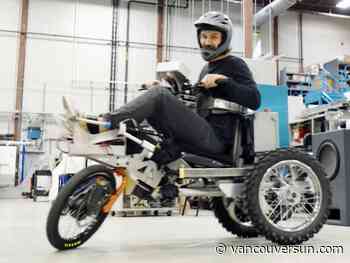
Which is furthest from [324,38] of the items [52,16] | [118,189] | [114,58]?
[118,189]

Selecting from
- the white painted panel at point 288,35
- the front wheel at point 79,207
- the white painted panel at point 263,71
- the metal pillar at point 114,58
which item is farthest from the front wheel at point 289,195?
the white painted panel at point 288,35

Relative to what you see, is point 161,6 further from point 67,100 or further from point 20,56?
point 67,100

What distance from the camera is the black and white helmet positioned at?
2215 millimetres

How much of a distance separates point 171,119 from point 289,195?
0.73 metres

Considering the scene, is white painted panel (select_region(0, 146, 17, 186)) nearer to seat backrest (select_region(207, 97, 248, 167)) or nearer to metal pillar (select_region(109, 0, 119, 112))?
metal pillar (select_region(109, 0, 119, 112))

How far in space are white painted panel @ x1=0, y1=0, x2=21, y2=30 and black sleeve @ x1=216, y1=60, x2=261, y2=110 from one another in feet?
33.0

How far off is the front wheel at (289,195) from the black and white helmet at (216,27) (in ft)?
2.14

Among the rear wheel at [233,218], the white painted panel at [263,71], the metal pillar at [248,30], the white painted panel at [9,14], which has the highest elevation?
the white painted panel at [9,14]

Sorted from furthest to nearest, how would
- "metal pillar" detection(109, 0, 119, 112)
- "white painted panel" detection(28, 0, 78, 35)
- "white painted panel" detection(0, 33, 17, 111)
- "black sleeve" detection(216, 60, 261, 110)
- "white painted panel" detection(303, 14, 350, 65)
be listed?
"white painted panel" detection(303, 14, 350, 65) < "metal pillar" detection(109, 0, 119, 112) < "white painted panel" detection(28, 0, 78, 35) < "white painted panel" detection(0, 33, 17, 111) < "black sleeve" detection(216, 60, 261, 110)

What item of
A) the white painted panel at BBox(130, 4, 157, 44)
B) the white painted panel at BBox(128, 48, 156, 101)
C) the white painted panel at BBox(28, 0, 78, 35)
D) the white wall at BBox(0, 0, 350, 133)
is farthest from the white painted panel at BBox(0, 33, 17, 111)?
the white painted panel at BBox(130, 4, 157, 44)

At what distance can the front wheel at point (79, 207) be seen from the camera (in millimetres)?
1818

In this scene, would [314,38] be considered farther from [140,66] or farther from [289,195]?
[289,195]

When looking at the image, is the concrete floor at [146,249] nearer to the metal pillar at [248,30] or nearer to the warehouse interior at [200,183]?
the warehouse interior at [200,183]

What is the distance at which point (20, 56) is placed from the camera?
10742 millimetres
